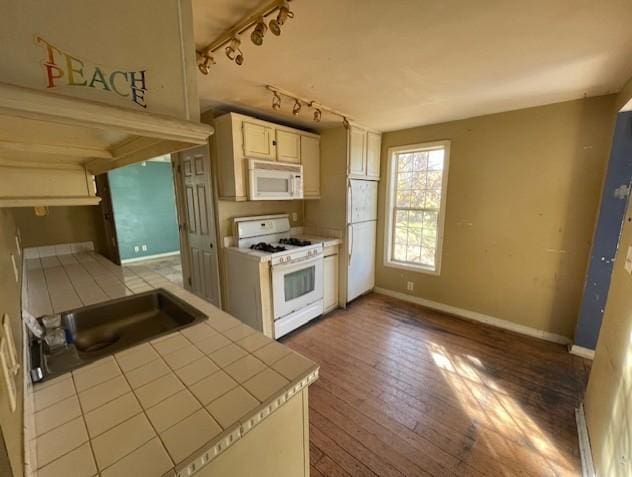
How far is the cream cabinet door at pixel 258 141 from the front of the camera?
266 centimetres

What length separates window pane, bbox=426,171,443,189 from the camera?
11.0 feet

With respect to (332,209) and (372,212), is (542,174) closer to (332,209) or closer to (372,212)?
(372,212)

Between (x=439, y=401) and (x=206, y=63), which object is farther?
(x=439, y=401)

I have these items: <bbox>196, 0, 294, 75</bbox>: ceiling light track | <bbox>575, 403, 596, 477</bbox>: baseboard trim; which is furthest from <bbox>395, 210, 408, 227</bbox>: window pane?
<bbox>196, 0, 294, 75</bbox>: ceiling light track

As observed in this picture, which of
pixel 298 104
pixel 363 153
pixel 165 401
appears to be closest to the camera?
pixel 165 401

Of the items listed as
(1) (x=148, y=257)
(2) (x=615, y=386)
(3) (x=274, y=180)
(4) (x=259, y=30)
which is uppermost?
(4) (x=259, y=30)

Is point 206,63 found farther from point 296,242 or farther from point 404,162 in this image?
point 404,162

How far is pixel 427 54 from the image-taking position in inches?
64.5

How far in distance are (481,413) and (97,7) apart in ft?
8.76

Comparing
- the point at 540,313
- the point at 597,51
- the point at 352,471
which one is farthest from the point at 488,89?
the point at 352,471

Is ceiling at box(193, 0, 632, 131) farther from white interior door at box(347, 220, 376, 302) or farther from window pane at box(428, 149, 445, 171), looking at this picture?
white interior door at box(347, 220, 376, 302)

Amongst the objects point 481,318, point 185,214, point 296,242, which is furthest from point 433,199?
point 185,214

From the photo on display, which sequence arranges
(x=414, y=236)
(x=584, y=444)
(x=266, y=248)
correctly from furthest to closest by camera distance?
(x=414, y=236) → (x=266, y=248) → (x=584, y=444)

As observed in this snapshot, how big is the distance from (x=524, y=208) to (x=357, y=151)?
196 centimetres
